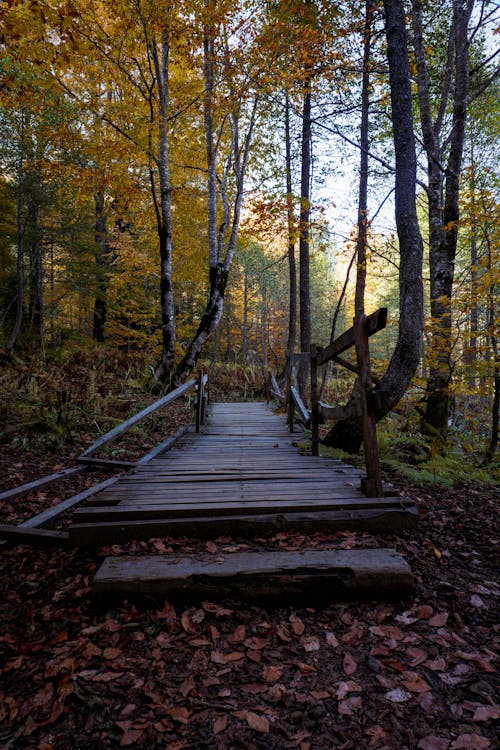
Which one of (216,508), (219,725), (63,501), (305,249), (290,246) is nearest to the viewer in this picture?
(219,725)

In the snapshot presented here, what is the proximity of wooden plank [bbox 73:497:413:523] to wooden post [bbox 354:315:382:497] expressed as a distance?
0.17 meters

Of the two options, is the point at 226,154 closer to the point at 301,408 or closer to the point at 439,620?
the point at 301,408

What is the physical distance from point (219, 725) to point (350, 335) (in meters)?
3.06

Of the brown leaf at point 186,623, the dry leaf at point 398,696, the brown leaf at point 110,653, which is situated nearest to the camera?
the dry leaf at point 398,696

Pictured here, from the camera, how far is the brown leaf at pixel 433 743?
4.80 feet

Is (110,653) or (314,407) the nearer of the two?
(110,653)

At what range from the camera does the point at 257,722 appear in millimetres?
1605

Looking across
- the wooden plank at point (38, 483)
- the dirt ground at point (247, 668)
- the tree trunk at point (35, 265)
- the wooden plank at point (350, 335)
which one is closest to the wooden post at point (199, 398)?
the wooden plank at point (38, 483)

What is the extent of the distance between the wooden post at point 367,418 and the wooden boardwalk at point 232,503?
5.1 inches

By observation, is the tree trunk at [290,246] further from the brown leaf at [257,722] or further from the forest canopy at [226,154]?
the brown leaf at [257,722]

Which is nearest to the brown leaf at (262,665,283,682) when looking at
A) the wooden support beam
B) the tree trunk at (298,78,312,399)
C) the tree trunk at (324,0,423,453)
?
the wooden support beam

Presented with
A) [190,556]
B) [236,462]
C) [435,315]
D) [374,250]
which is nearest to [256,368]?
[374,250]

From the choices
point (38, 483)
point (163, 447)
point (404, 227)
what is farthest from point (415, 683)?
point (163, 447)

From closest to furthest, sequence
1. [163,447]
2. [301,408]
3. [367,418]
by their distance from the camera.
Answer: [367,418]
[163,447]
[301,408]
